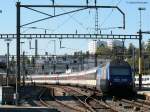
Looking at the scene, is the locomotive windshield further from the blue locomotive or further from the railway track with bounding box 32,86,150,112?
the railway track with bounding box 32,86,150,112

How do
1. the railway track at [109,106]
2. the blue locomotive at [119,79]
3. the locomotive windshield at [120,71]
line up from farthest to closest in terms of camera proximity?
1. the locomotive windshield at [120,71]
2. the blue locomotive at [119,79]
3. the railway track at [109,106]

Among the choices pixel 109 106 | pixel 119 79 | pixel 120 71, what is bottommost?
pixel 109 106

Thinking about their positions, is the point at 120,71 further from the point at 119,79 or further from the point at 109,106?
the point at 109,106

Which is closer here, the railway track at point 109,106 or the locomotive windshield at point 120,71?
the railway track at point 109,106

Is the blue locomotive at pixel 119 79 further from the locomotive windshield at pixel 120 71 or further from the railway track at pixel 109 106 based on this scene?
the railway track at pixel 109 106

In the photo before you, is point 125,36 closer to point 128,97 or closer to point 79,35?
point 79,35

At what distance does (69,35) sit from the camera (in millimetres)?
55594

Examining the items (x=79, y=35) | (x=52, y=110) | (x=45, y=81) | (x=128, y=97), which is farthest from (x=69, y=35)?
(x=45, y=81)

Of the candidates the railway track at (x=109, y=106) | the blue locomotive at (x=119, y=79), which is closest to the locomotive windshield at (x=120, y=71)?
the blue locomotive at (x=119, y=79)

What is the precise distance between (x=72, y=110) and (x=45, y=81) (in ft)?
270

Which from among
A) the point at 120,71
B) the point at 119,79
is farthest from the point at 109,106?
the point at 120,71

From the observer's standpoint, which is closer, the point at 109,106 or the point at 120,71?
the point at 109,106

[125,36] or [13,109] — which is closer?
[13,109]

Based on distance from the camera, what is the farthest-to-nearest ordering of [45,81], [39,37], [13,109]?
[45,81] < [39,37] < [13,109]
